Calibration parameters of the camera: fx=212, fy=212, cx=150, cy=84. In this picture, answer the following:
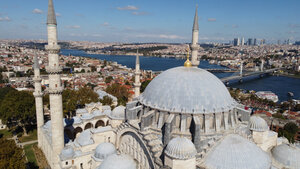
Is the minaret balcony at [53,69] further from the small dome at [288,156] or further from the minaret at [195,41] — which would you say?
the small dome at [288,156]

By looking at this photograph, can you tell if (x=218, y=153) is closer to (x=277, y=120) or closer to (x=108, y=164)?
(x=108, y=164)

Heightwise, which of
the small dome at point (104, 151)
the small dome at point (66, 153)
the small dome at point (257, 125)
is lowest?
the small dome at point (66, 153)

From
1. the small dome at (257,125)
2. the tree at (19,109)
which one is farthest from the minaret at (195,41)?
the tree at (19,109)

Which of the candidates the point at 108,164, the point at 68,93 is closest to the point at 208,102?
the point at 108,164

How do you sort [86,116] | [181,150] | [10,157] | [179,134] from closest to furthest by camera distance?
[181,150] < [179,134] < [10,157] < [86,116]

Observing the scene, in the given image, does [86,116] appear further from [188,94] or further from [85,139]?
[188,94]

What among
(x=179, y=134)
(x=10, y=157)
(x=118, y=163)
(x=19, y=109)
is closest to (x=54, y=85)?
(x=10, y=157)
